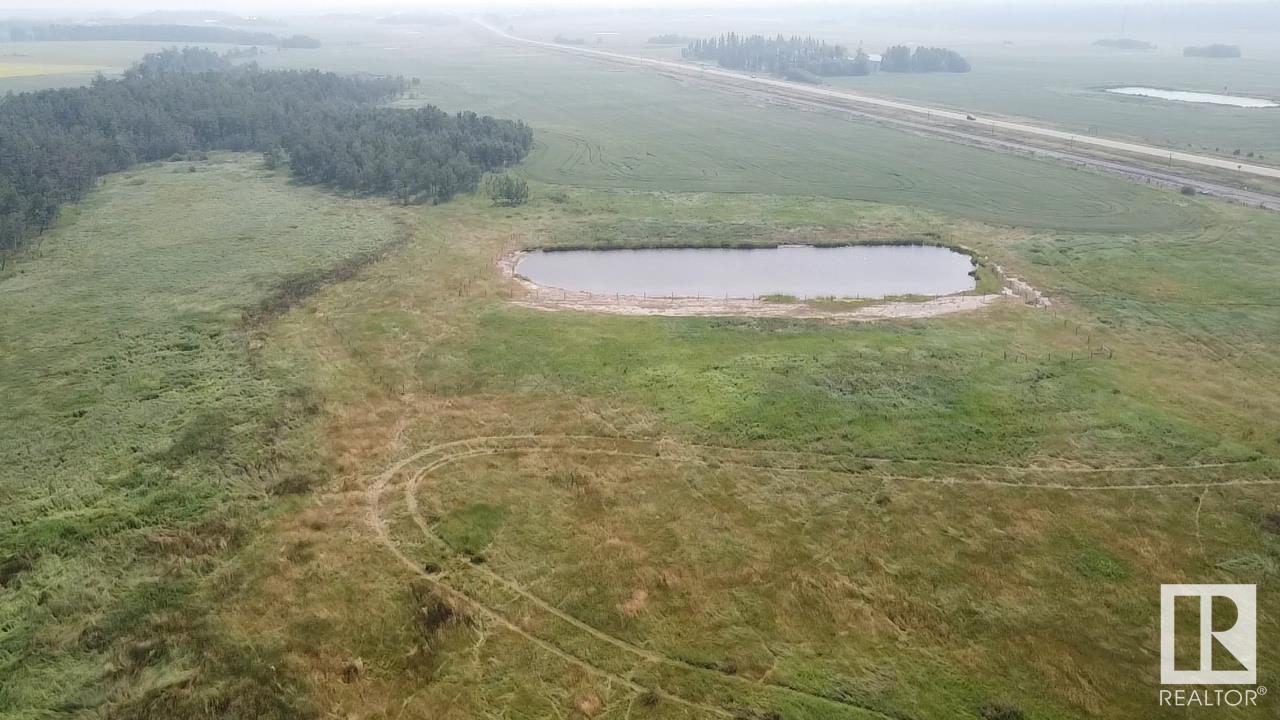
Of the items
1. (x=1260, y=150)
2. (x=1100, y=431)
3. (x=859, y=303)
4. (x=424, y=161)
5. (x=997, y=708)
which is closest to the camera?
(x=997, y=708)

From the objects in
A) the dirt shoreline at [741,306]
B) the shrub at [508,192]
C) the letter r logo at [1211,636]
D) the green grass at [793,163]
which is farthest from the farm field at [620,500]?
the shrub at [508,192]

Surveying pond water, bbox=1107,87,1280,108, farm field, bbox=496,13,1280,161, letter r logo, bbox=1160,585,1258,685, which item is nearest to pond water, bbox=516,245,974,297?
letter r logo, bbox=1160,585,1258,685

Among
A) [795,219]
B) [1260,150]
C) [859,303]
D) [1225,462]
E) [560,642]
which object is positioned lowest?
[560,642]

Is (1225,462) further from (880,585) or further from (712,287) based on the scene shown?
(712,287)

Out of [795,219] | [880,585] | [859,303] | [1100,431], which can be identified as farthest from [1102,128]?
[880,585]

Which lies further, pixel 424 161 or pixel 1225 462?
pixel 424 161

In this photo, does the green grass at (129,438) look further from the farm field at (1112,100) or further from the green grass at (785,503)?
the farm field at (1112,100)
